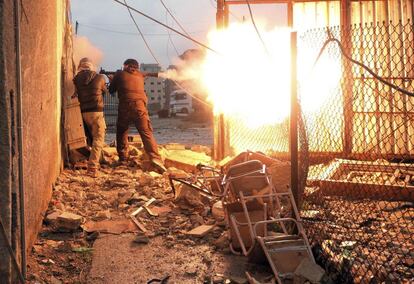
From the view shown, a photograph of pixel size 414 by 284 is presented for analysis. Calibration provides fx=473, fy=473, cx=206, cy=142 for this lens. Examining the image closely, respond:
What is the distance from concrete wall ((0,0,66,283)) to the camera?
11.2ft

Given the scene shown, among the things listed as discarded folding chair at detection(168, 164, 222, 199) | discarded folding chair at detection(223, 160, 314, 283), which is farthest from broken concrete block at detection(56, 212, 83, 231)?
discarded folding chair at detection(223, 160, 314, 283)

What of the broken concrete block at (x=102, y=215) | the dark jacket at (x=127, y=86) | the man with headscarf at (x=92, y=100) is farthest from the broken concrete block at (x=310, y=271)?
the dark jacket at (x=127, y=86)

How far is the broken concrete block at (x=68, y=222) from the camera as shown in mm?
5535

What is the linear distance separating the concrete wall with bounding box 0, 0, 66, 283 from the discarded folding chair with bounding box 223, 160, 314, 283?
6.67ft

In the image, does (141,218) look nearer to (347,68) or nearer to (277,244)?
(277,244)

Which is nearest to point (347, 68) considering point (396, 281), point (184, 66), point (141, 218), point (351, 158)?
point (351, 158)

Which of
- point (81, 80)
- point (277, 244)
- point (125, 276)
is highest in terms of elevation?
point (81, 80)

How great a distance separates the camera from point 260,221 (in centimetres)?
471

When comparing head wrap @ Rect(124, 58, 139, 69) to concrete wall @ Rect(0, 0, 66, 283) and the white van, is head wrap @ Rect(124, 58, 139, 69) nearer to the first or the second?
concrete wall @ Rect(0, 0, 66, 283)

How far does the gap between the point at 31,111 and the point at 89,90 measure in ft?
14.9

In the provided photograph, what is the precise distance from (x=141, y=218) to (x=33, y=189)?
5.58 feet

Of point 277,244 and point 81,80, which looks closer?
point 277,244

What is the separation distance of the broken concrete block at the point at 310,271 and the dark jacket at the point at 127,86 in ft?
20.4

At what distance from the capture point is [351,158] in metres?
9.04
